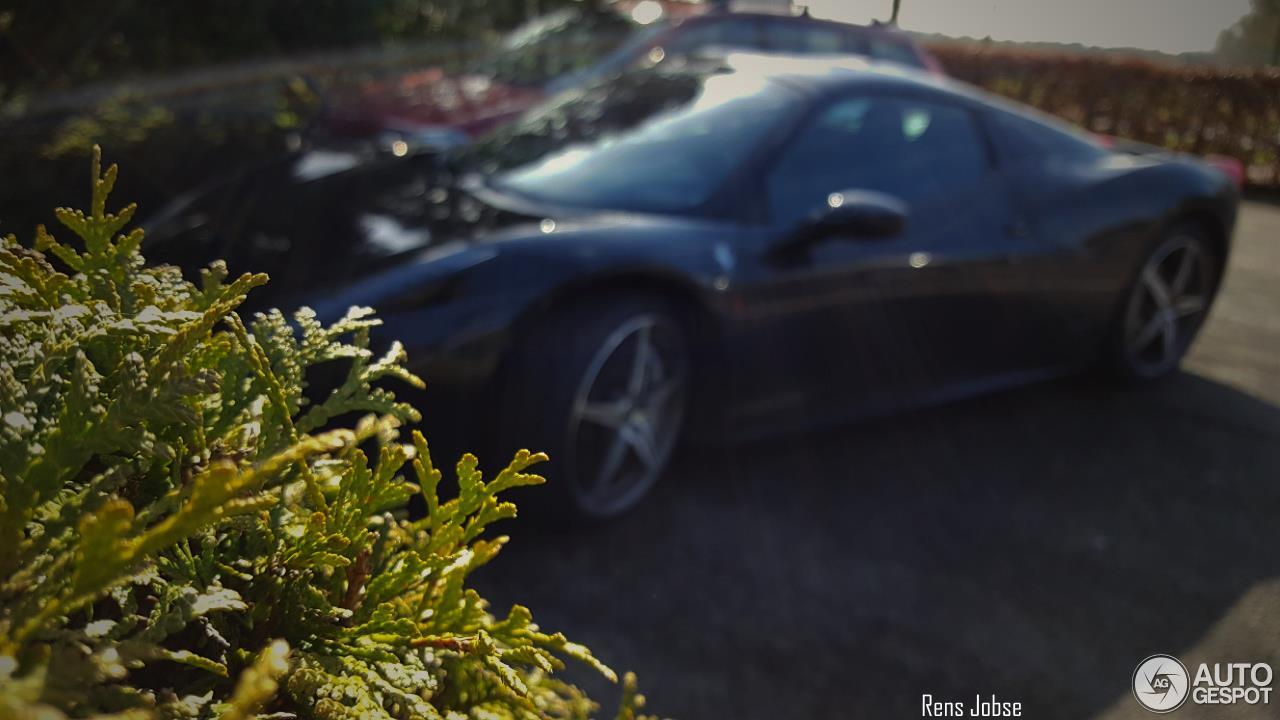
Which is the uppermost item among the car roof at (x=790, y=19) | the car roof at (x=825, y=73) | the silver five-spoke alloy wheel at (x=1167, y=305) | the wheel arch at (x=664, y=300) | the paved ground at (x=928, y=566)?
the car roof at (x=790, y=19)

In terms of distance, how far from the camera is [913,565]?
126 inches

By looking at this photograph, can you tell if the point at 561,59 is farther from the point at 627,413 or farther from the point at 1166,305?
the point at 627,413

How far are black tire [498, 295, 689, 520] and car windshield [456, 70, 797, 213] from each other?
54 cm

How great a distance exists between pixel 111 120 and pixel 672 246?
6.95m

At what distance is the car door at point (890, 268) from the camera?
3.49 m

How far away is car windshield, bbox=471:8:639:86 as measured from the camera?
7605mm

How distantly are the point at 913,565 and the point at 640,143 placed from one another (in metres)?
1.75

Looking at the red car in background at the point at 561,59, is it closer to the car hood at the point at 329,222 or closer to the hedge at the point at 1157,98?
the car hood at the point at 329,222

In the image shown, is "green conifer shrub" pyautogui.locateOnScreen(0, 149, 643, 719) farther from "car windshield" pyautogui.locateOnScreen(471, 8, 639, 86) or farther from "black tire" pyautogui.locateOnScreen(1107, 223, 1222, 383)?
"car windshield" pyautogui.locateOnScreen(471, 8, 639, 86)

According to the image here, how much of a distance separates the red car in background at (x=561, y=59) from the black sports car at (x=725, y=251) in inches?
85.0

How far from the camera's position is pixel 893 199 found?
3846 millimetres

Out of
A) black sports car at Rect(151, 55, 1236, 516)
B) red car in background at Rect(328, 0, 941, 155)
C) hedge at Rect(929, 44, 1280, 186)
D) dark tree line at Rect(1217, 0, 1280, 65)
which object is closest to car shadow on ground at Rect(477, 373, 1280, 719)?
black sports car at Rect(151, 55, 1236, 516)

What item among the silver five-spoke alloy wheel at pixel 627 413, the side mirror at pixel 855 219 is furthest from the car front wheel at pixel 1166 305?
the silver five-spoke alloy wheel at pixel 627 413

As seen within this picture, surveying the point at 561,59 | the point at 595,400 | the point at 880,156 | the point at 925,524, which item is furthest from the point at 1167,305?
the point at 561,59
